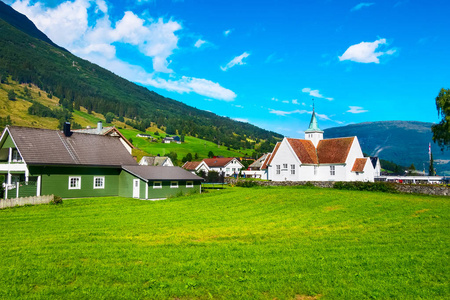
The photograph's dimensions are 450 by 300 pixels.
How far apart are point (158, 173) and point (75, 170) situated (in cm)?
847

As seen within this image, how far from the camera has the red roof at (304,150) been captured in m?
46.8

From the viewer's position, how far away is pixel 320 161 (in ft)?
156

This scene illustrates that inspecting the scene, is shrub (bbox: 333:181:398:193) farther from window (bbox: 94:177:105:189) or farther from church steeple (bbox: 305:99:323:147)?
window (bbox: 94:177:105:189)

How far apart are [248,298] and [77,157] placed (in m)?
31.0

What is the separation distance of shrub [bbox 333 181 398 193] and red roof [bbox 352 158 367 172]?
8.82 m

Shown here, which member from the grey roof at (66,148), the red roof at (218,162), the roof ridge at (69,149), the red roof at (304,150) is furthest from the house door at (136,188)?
the red roof at (218,162)

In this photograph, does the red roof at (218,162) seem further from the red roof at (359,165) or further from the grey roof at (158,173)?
the grey roof at (158,173)

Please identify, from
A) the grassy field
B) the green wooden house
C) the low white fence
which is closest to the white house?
the green wooden house

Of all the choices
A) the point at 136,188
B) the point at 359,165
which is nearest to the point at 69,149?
the point at 136,188

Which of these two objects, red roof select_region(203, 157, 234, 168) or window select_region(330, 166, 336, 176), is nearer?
window select_region(330, 166, 336, 176)

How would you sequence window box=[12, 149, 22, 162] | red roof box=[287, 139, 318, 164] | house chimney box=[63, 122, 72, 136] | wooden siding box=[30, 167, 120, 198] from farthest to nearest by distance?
red roof box=[287, 139, 318, 164] < house chimney box=[63, 122, 72, 136] < window box=[12, 149, 22, 162] < wooden siding box=[30, 167, 120, 198]

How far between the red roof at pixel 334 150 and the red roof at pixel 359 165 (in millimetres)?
2215

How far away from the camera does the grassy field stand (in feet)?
26.6

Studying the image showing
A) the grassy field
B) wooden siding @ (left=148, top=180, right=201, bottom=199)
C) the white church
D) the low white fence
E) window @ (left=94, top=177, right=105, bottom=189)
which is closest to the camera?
the grassy field
